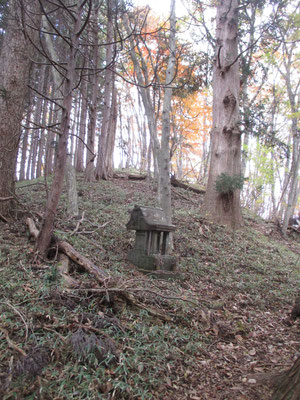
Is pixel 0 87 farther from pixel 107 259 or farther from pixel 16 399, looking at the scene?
pixel 16 399

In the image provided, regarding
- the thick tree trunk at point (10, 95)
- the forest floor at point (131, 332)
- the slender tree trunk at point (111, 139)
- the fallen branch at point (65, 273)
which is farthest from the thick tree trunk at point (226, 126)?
the slender tree trunk at point (111, 139)

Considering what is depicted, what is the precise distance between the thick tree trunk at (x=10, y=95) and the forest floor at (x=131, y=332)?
2.13ft

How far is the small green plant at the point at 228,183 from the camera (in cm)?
913

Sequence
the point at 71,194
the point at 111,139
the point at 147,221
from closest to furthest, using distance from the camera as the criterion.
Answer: the point at 147,221
the point at 71,194
the point at 111,139

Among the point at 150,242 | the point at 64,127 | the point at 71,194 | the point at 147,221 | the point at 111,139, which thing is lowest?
the point at 150,242

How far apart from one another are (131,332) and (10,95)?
5.11 meters

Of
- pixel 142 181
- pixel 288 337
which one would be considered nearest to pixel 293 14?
pixel 142 181

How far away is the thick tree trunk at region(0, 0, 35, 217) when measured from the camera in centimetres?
557

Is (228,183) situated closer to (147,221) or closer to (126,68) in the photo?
(147,221)

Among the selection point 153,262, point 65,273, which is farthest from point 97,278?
point 153,262

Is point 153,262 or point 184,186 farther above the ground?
point 184,186

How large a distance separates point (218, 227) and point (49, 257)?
20.3 feet

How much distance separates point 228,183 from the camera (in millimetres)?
9156

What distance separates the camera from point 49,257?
4.05 metres
